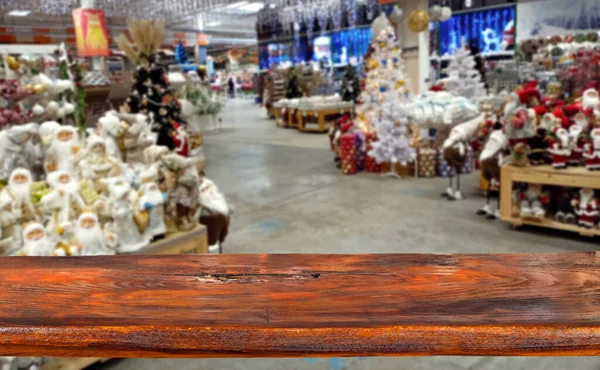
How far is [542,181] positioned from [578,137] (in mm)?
447

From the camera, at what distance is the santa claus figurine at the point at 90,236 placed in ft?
8.78

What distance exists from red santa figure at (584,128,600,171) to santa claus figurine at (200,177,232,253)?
2.83 metres

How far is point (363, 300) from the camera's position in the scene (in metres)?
0.86

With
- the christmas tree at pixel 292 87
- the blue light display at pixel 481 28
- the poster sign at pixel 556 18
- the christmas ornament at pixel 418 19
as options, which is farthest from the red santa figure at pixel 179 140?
the christmas tree at pixel 292 87

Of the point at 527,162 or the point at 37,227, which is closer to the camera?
the point at 37,227

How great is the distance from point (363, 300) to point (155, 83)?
443 cm

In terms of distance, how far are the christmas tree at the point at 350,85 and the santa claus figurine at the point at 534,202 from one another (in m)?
8.00

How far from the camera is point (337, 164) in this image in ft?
25.9

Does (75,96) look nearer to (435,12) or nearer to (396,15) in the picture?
(396,15)

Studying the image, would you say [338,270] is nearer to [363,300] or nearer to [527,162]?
[363,300]

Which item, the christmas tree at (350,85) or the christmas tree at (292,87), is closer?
the christmas tree at (350,85)

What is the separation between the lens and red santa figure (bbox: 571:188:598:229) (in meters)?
4.06

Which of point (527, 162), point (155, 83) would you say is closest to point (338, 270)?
point (527, 162)

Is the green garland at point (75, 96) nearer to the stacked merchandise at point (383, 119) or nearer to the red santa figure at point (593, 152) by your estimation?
the stacked merchandise at point (383, 119)
